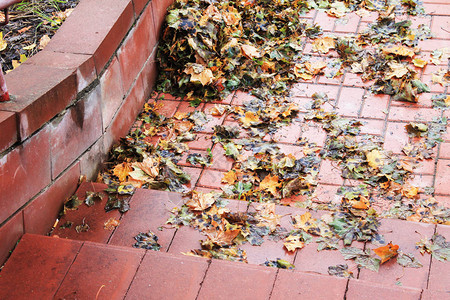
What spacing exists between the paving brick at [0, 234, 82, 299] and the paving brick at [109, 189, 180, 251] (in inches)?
11.7

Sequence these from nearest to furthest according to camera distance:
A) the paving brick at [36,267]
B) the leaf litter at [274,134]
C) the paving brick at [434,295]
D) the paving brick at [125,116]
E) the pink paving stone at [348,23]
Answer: the paving brick at [434,295] → the paving brick at [36,267] → the leaf litter at [274,134] → the paving brick at [125,116] → the pink paving stone at [348,23]

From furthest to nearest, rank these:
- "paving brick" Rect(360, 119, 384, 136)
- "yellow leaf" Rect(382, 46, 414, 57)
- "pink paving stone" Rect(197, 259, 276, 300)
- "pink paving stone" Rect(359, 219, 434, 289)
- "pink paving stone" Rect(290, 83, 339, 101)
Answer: "yellow leaf" Rect(382, 46, 414, 57), "pink paving stone" Rect(290, 83, 339, 101), "paving brick" Rect(360, 119, 384, 136), "pink paving stone" Rect(359, 219, 434, 289), "pink paving stone" Rect(197, 259, 276, 300)

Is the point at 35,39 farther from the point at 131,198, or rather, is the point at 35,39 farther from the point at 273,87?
the point at 273,87

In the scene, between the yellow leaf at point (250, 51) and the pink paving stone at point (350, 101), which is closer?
the pink paving stone at point (350, 101)

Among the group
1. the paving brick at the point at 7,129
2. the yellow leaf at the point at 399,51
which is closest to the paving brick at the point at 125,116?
the paving brick at the point at 7,129

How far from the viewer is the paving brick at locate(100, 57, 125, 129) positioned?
3067mm

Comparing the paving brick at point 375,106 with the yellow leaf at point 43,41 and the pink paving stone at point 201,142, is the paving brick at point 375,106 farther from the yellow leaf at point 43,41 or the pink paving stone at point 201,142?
the yellow leaf at point 43,41

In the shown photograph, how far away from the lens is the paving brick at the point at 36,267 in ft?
7.07

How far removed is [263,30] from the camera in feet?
14.2

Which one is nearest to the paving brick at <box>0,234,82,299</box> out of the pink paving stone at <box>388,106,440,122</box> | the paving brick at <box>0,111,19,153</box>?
the paving brick at <box>0,111,19,153</box>

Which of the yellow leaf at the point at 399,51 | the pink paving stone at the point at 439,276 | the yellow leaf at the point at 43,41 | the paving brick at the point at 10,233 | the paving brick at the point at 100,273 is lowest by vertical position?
the paving brick at the point at 10,233

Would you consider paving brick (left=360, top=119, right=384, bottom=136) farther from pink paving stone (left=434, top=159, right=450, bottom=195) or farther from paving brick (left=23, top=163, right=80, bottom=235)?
paving brick (left=23, top=163, right=80, bottom=235)

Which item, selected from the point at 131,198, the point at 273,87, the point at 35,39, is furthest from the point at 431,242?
the point at 35,39

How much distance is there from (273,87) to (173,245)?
173 centimetres
